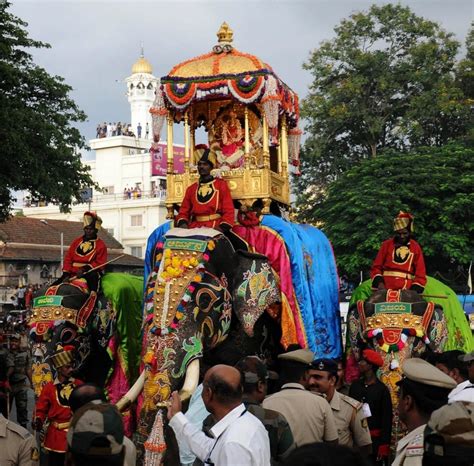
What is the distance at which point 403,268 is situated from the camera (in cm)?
1205

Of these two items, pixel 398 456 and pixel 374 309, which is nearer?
pixel 398 456

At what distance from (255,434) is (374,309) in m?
6.61

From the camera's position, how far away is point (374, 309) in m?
11.4

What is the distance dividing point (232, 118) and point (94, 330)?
293 centimetres

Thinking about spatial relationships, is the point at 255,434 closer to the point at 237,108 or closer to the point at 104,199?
the point at 237,108

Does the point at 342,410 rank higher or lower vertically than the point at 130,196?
lower

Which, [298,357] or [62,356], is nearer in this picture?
[298,357]

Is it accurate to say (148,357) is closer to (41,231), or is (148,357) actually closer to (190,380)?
(190,380)

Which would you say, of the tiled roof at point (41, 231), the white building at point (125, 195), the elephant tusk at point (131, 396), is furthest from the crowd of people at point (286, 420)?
the white building at point (125, 195)

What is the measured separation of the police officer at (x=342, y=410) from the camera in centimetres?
712

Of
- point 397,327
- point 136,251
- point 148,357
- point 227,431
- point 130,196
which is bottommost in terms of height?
point 227,431

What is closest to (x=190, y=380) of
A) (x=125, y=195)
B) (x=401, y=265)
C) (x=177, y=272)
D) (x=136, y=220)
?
(x=177, y=272)

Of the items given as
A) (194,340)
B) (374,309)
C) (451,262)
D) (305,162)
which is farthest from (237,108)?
(305,162)

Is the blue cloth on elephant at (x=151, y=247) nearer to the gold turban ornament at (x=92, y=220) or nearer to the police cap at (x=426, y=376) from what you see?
the gold turban ornament at (x=92, y=220)
